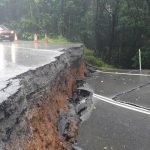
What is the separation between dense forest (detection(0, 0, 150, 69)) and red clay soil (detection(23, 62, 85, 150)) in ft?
73.3

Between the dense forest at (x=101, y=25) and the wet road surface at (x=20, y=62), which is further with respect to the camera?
the dense forest at (x=101, y=25)

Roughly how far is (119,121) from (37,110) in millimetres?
3160

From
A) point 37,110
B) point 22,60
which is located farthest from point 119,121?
point 22,60

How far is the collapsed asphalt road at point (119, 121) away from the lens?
314 inches

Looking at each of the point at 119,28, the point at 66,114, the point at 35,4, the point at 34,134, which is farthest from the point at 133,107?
the point at 35,4

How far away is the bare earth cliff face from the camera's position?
490cm

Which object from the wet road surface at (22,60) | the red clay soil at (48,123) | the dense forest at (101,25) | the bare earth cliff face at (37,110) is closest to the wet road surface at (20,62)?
the wet road surface at (22,60)

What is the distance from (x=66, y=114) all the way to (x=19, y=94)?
11.5 feet

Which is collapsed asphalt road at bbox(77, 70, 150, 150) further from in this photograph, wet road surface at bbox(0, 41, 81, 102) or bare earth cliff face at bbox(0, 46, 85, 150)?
wet road surface at bbox(0, 41, 81, 102)

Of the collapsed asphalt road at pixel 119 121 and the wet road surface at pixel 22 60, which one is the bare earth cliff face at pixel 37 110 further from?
the collapsed asphalt road at pixel 119 121

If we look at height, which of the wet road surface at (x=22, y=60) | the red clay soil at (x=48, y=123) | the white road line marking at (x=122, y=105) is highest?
the wet road surface at (x=22, y=60)

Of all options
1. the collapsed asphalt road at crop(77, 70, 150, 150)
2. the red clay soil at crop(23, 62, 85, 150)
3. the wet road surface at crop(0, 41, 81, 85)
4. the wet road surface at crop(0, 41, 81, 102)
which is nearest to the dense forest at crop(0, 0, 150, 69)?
the wet road surface at crop(0, 41, 81, 85)

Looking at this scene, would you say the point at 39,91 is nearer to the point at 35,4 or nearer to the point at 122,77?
the point at 122,77

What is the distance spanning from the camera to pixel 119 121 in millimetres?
9516
